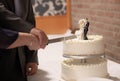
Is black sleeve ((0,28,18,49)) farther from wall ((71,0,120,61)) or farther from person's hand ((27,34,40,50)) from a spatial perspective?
wall ((71,0,120,61))

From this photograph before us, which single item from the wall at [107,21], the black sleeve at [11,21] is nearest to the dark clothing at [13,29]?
the black sleeve at [11,21]

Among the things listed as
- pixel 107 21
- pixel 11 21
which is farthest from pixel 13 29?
pixel 107 21

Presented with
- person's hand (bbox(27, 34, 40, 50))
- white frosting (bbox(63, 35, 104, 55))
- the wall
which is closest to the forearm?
person's hand (bbox(27, 34, 40, 50))

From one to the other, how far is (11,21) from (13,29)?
0.05m

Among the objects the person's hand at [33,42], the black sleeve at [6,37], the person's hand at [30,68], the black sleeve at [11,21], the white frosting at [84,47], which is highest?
the black sleeve at [11,21]

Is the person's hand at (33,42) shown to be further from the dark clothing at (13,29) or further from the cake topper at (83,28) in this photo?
the cake topper at (83,28)

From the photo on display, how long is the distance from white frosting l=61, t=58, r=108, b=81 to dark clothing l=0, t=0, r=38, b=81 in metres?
0.25

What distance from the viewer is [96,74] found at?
4.63ft

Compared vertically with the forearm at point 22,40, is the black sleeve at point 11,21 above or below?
above

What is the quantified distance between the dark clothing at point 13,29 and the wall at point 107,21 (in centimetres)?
94

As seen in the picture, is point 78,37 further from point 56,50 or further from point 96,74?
point 56,50

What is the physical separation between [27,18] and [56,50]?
86 cm

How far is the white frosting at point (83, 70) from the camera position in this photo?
1.40m

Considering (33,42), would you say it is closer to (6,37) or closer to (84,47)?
(6,37)
